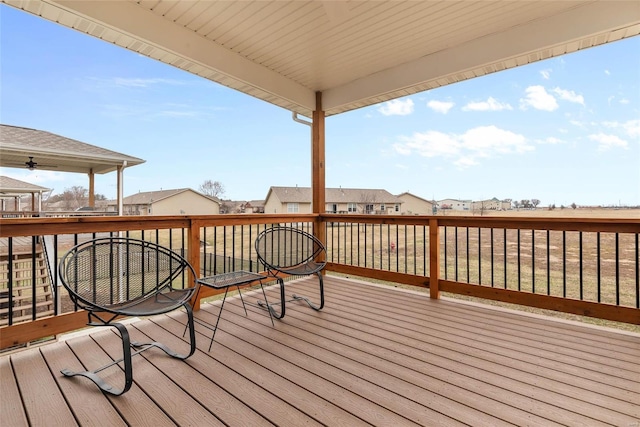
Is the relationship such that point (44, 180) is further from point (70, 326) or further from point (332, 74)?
point (332, 74)

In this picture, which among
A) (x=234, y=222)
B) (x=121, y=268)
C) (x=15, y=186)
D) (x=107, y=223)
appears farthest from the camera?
(x=234, y=222)

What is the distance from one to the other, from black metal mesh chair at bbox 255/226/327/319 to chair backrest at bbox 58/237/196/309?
894mm

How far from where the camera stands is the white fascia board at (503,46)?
2.57 metres

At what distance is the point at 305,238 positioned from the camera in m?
3.62

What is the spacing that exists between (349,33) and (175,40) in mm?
1708

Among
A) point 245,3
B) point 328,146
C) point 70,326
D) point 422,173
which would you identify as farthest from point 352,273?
point 245,3

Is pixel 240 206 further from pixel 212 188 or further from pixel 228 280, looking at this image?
pixel 228 280

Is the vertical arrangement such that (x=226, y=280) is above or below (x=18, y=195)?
below

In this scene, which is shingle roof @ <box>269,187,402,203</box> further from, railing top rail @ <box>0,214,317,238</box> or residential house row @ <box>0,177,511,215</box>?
railing top rail @ <box>0,214,317,238</box>

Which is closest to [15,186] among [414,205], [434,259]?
[414,205]

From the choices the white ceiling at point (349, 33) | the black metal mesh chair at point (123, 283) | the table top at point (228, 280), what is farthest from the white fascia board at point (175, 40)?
the table top at point (228, 280)

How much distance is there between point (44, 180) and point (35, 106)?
0.63m

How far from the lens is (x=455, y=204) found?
11.3ft

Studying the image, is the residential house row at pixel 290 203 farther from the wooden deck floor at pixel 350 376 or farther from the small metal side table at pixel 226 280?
the wooden deck floor at pixel 350 376
